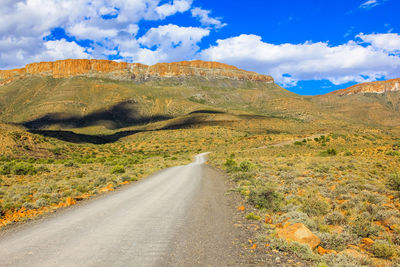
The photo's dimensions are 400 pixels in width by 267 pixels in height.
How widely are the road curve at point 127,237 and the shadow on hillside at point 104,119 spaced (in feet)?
413

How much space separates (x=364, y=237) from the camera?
5.97m

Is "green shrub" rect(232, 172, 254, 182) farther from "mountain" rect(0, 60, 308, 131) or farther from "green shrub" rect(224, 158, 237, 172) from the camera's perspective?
"mountain" rect(0, 60, 308, 131)

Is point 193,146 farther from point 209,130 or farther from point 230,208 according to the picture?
point 230,208

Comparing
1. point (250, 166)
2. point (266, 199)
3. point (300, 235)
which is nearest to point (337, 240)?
point (300, 235)

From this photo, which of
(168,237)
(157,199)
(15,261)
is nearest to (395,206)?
(168,237)

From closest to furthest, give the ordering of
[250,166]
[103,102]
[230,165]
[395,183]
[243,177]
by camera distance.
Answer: [395,183], [243,177], [250,166], [230,165], [103,102]

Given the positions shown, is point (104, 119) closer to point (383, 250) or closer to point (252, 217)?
point (252, 217)

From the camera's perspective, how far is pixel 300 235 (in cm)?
579

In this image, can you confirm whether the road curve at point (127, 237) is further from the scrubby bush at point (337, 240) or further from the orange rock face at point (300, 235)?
the scrubby bush at point (337, 240)

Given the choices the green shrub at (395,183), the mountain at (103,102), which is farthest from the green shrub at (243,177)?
the mountain at (103,102)

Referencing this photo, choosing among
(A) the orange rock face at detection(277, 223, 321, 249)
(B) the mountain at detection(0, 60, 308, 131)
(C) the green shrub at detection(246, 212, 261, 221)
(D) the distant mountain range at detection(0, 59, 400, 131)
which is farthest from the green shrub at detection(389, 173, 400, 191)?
(B) the mountain at detection(0, 60, 308, 131)

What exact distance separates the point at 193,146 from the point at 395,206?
5456 cm

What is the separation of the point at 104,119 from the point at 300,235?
143934mm

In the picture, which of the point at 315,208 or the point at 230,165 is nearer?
the point at 315,208
